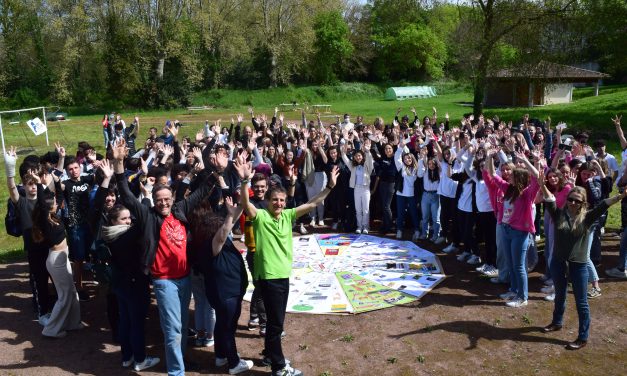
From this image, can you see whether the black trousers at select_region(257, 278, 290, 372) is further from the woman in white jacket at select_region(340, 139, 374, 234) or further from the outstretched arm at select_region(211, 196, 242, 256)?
the woman in white jacket at select_region(340, 139, 374, 234)

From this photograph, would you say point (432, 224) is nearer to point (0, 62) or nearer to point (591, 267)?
point (591, 267)

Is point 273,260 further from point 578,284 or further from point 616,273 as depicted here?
point 616,273

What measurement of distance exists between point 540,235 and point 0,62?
48.1 metres

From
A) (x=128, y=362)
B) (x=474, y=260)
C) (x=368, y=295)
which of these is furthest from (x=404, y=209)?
(x=128, y=362)

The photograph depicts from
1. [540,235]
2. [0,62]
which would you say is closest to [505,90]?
[540,235]

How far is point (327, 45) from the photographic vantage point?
186ft

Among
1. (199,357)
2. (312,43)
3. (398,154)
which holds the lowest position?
(199,357)

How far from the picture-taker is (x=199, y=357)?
19.7ft

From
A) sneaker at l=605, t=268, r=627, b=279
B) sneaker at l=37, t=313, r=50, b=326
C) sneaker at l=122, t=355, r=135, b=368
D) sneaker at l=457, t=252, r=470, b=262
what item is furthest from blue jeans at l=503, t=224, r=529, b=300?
sneaker at l=37, t=313, r=50, b=326

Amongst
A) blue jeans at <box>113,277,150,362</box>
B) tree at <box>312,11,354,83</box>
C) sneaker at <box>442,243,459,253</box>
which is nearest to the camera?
blue jeans at <box>113,277,150,362</box>

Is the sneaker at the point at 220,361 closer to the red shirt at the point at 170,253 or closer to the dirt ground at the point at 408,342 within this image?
the dirt ground at the point at 408,342

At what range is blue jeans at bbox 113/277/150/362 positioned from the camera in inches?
213

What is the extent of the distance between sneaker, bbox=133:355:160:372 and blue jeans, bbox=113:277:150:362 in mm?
49

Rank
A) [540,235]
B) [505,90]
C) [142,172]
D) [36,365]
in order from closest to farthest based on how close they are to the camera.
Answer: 1. [36,365]
2. [142,172]
3. [540,235]
4. [505,90]
